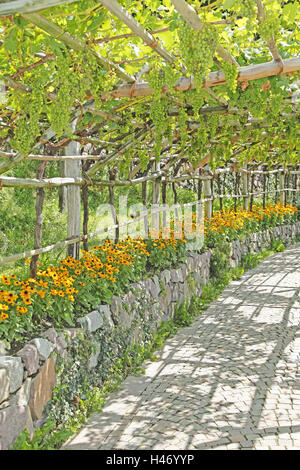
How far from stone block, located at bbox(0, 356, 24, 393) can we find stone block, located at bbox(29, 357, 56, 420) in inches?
6.7

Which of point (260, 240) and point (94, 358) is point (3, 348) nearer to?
point (94, 358)

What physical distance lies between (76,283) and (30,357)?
114cm

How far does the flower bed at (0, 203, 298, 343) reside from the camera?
10.8 feet

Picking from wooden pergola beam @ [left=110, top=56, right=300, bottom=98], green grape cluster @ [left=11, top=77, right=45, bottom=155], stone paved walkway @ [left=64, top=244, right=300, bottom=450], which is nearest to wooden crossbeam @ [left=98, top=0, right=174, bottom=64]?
wooden pergola beam @ [left=110, top=56, right=300, bottom=98]

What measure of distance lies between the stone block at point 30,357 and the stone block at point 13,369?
7 cm

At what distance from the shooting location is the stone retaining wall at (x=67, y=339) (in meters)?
2.85

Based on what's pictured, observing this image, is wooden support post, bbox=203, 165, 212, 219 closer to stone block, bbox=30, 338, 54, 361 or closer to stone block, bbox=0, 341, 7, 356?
stone block, bbox=30, 338, 54, 361

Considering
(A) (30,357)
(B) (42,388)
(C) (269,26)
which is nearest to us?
(C) (269,26)

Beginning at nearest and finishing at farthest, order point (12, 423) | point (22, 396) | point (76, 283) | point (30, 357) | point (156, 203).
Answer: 1. point (12, 423)
2. point (22, 396)
3. point (30, 357)
4. point (76, 283)
5. point (156, 203)

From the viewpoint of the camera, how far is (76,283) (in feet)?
13.6

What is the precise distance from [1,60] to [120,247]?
106 inches

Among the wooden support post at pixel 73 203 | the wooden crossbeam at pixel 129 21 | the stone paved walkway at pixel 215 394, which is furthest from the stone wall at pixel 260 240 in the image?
the wooden crossbeam at pixel 129 21

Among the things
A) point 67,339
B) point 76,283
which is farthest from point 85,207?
point 67,339
